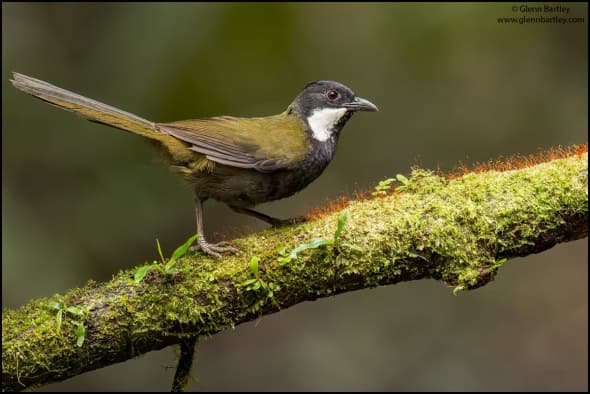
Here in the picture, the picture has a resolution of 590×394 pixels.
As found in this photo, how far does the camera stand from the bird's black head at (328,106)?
14.0ft

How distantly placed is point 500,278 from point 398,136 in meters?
1.96

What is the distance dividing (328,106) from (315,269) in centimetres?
145

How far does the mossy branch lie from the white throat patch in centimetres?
85

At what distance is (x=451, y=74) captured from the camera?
6.80 metres

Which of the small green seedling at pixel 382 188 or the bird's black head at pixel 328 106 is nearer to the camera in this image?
the small green seedling at pixel 382 188

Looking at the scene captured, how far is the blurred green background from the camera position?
5574 mm

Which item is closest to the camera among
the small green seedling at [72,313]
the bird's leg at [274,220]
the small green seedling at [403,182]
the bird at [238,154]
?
the small green seedling at [72,313]

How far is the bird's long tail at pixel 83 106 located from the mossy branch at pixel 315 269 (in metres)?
0.96

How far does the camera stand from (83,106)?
367 centimetres

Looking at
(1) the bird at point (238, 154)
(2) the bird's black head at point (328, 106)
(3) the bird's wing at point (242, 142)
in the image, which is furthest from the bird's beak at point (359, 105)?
(3) the bird's wing at point (242, 142)

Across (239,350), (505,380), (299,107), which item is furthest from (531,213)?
(239,350)

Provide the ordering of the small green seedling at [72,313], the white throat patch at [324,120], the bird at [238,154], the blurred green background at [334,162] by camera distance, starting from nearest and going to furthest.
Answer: the small green seedling at [72,313]
the bird at [238,154]
the white throat patch at [324,120]
the blurred green background at [334,162]

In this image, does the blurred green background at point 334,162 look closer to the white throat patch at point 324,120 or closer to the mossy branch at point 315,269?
the white throat patch at point 324,120

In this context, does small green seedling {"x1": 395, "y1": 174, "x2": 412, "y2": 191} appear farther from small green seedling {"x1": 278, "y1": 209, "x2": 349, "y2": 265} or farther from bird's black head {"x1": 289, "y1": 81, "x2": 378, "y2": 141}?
bird's black head {"x1": 289, "y1": 81, "x2": 378, "y2": 141}
